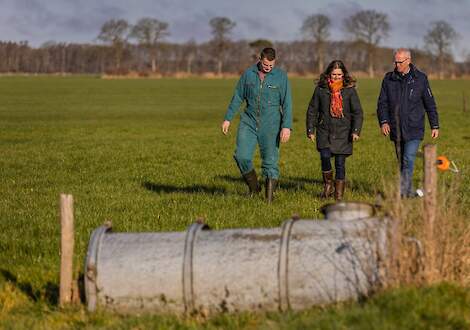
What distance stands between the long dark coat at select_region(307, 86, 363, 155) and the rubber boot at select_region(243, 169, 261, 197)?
0.99 meters

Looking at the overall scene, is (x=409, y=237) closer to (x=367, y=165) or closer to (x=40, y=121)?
(x=367, y=165)

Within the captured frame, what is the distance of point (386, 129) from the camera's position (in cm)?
1037

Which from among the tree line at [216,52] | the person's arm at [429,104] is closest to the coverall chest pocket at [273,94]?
the person's arm at [429,104]

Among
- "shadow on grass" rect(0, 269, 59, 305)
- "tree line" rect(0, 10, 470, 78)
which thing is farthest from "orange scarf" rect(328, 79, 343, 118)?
"tree line" rect(0, 10, 470, 78)

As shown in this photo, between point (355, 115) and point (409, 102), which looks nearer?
point (409, 102)

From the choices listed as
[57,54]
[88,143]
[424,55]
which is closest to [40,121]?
[88,143]

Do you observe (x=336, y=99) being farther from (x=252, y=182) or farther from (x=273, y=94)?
(x=252, y=182)

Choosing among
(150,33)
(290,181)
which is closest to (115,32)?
(150,33)

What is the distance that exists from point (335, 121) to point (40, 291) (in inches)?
213

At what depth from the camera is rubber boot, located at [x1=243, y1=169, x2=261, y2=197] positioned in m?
11.0

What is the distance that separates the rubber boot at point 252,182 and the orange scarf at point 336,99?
1400 millimetres

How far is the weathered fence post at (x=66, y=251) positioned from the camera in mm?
6102

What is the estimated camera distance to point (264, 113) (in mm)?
10383

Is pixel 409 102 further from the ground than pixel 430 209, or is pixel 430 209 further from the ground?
pixel 409 102
